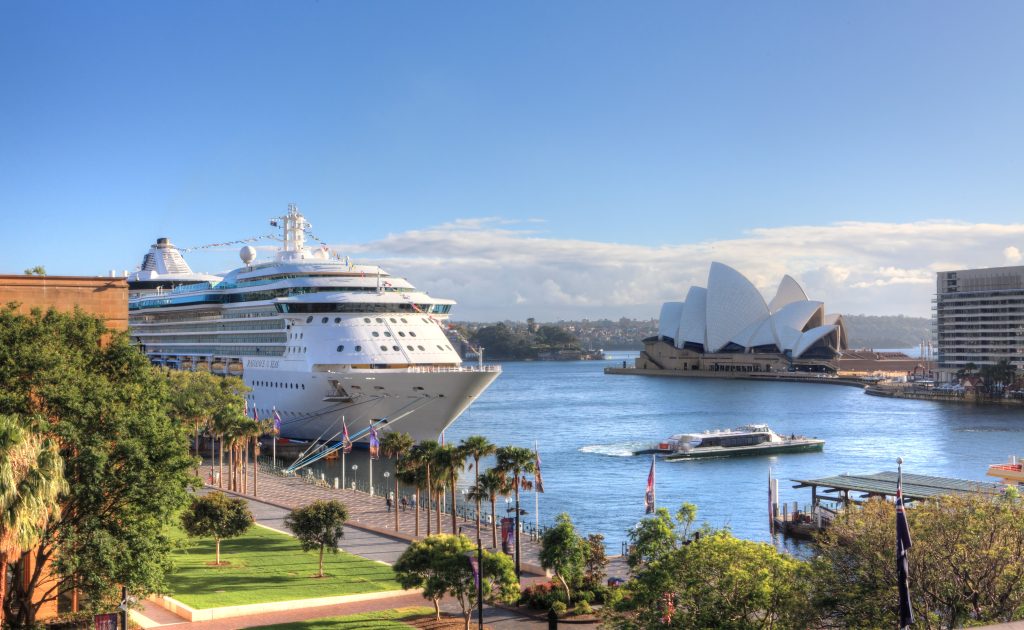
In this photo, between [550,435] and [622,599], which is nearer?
[622,599]

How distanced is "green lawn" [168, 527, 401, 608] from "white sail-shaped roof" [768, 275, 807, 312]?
113096 mm

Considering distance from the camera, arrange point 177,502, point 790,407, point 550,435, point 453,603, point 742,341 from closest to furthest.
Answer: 1. point 177,502
2. point 453,603
3. point 550,435
4. point 790,407
5. point 742,341

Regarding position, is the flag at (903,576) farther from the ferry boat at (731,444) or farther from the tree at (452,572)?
the ferry boat at (731,444)

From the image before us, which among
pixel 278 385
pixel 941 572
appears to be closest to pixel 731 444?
pixel 278 385

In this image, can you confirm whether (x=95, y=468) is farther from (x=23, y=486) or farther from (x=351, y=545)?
(x=351, y=545)

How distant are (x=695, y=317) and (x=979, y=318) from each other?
35.9m

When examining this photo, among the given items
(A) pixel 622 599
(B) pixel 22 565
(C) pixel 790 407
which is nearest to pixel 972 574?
(A) pixel 622 599

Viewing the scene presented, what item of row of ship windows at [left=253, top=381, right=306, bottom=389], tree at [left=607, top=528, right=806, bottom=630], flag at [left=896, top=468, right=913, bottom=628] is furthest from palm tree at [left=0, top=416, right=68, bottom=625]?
row of ship windows at [left=253, top=381, right=306, bottom=389]

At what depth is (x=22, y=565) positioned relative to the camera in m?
15.5

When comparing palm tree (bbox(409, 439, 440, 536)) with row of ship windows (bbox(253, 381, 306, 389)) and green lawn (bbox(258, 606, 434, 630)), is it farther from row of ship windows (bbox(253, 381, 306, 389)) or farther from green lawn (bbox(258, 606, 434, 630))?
row of ship windows (bbox(253, 381, 306, 389))

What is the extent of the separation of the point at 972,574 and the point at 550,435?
45.2 metres

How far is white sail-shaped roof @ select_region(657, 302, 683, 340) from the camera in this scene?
135 metres

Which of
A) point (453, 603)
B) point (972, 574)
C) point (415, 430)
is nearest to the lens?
point (972, 574)

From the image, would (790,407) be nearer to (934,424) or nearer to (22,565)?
(934,424)
